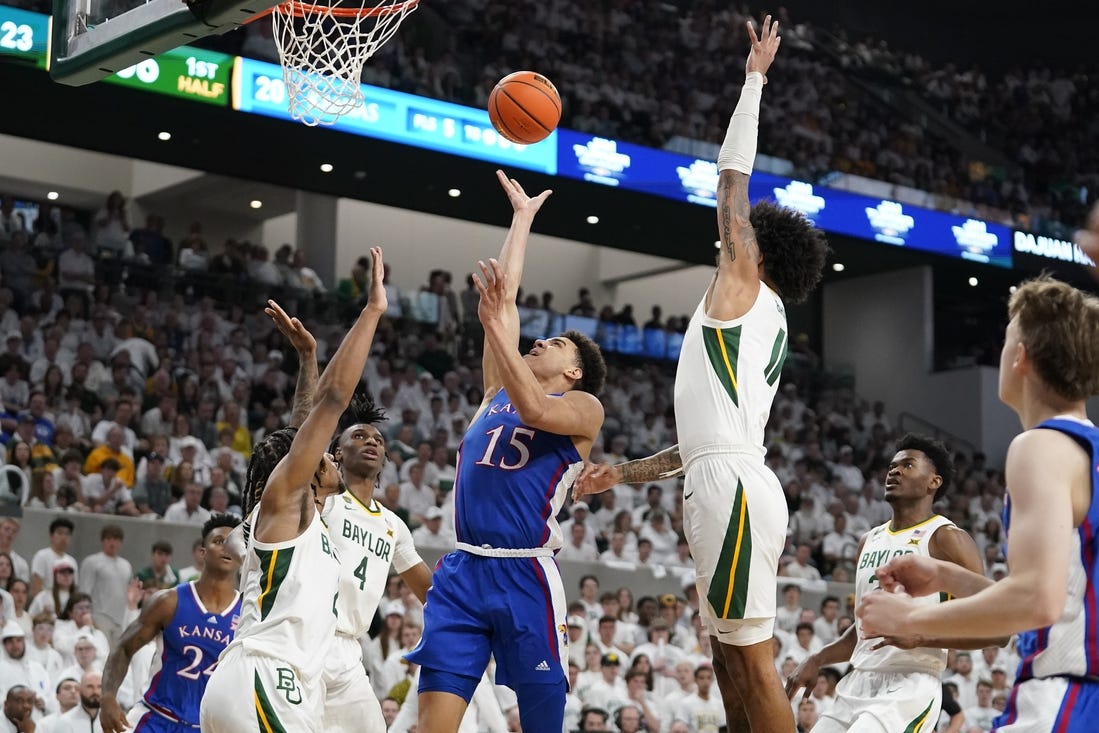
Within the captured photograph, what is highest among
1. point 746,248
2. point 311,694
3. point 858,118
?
point 858,118

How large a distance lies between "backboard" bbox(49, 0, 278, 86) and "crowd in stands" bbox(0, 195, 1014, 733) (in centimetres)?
408

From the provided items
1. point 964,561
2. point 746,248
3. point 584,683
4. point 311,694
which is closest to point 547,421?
point 746,248

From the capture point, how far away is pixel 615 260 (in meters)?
26.1

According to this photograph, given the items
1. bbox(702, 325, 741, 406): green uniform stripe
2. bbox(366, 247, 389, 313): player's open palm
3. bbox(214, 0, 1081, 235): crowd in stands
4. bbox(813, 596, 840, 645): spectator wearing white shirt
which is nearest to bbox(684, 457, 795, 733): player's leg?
bbox(702, 325, 741, 406): green uniform stripe

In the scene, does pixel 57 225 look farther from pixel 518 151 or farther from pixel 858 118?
pixel 858 118

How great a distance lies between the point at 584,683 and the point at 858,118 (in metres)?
14.7

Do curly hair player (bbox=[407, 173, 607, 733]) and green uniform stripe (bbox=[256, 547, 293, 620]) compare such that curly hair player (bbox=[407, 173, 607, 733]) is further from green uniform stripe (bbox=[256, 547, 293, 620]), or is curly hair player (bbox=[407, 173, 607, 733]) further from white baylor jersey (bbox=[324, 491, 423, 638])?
white baylor jersey (bbox=[324, 491, 423, 638])

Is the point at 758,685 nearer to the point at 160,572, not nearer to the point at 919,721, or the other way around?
A: the point at 919,721

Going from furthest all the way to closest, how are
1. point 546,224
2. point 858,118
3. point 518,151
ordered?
point 858,118 → point 546,224 → point 518,151

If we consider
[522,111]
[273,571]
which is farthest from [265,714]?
[522,111]

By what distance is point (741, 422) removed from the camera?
5160mm

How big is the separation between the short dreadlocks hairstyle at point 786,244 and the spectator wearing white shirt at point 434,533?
8107 millimetres

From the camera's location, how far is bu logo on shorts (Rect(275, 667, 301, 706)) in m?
5.06

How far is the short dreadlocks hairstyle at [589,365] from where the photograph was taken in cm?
608
